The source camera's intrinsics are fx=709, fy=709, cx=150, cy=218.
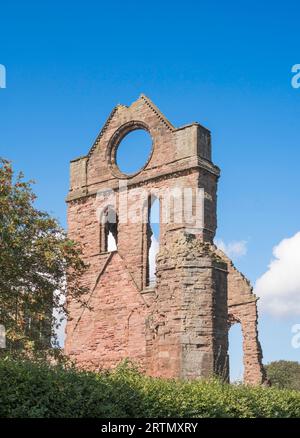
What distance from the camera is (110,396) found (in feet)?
32.0

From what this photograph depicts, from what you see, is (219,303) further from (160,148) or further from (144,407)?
(160,148)

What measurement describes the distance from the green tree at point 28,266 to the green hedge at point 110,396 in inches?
348

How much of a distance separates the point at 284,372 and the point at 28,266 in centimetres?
4648

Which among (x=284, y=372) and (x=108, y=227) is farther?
(x=284, y=372)

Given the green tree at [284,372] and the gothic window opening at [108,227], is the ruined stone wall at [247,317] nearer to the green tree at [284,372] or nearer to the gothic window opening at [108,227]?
the gothic window opening at [108,227]

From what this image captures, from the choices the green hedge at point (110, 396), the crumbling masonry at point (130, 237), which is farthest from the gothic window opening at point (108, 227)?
the green hedge at point (110, 396)

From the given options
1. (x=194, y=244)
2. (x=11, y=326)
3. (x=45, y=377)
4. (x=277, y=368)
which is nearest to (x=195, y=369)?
(x=194, y=244)

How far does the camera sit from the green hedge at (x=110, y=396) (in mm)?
8836

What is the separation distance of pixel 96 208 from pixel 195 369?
18.8 metres

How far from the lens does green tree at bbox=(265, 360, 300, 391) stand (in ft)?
197

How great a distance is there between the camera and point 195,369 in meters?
12.7

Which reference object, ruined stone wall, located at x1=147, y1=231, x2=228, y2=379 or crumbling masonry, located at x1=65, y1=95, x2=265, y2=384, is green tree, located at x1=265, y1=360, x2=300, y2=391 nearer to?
crumbling masonry, located at x1=65, y1=95, x2=265, y2=384

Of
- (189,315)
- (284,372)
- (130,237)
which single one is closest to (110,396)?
(189,315)

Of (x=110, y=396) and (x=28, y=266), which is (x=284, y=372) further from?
(x=110, y=396)
